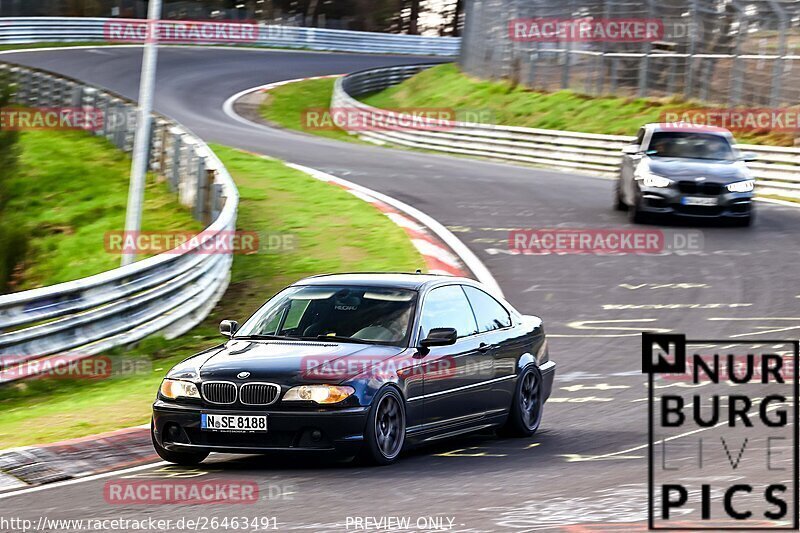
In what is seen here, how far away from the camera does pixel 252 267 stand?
19453 millimetres

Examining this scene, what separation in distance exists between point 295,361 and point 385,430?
75cm

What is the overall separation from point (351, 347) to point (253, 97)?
40.5 metres

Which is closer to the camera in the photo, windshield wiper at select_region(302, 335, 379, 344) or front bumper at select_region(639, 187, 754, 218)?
windshield wiper at select_region(302, 335, 379, 344)

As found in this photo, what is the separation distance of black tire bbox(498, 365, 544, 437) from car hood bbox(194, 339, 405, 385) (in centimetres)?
149

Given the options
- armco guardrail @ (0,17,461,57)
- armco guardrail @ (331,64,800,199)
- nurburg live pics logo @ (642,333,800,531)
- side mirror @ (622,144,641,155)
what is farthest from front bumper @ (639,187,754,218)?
armco guardrail @ (0,17,461,57)

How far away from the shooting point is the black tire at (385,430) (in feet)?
29.5

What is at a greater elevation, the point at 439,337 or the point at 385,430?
the point at 439,337

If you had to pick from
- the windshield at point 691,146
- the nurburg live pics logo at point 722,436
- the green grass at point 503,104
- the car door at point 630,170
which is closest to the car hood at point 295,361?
the nurburg live pics logo at point 722,436

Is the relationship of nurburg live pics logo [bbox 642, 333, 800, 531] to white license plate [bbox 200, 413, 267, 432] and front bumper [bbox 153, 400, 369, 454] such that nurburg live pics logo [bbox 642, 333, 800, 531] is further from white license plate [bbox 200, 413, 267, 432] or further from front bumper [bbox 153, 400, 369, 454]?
white license plate [bbox 200, 413, 267, 432]

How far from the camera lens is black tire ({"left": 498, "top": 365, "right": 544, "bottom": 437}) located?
10.8m

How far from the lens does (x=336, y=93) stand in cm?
4606

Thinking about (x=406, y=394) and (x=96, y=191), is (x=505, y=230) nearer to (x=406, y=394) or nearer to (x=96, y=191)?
(x=96, y=191)

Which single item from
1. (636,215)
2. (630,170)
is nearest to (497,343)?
(636,215)

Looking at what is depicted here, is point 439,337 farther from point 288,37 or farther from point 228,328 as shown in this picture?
point 288,37
